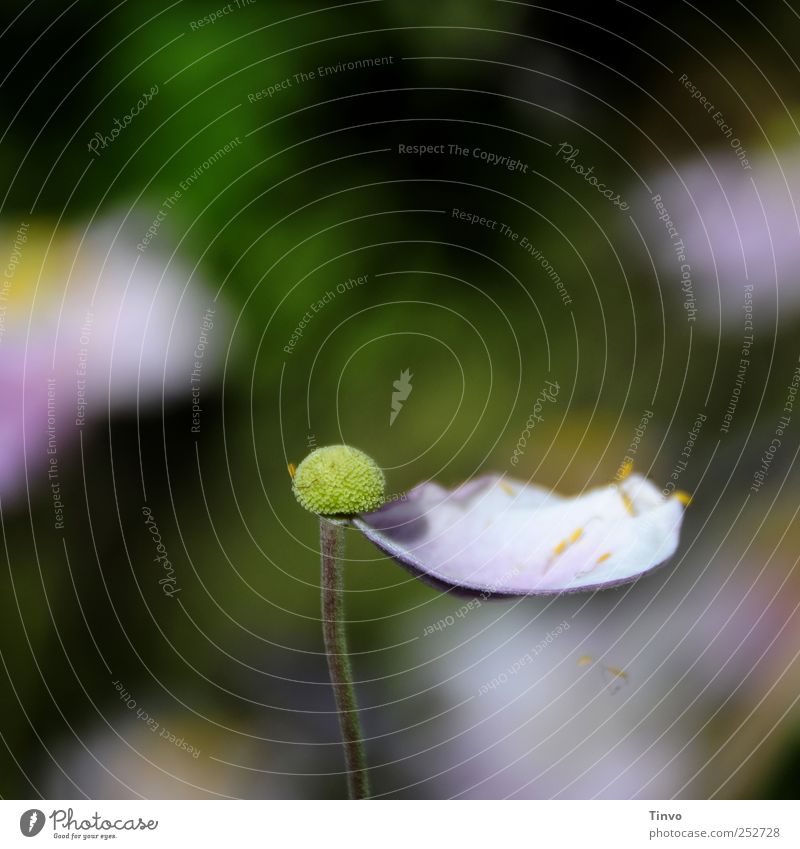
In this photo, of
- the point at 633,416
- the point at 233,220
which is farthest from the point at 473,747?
the point at 233,220

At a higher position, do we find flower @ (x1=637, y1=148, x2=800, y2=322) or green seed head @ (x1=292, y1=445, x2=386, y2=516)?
flower @ (x1=637, y1=148, x2=800, y2=322)

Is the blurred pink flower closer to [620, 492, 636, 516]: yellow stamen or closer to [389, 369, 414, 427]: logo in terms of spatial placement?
[389, 369, 414, 427]: logo

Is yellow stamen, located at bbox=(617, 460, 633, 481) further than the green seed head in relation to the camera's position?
Yes
